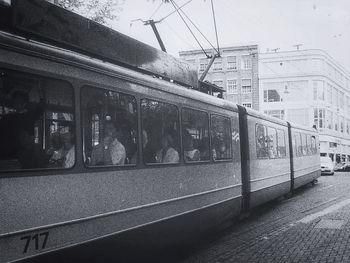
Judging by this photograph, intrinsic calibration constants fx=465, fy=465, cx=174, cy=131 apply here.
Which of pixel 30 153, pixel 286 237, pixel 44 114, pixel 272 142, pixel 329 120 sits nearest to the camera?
pixel 30 153

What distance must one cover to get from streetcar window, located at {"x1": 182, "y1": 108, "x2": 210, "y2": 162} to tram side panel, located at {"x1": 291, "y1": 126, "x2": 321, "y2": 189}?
363 inches

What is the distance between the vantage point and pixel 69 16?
557 cm

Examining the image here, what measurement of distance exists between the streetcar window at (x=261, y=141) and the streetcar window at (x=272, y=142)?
0.43m

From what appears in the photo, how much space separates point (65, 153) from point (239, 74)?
55606 millimetres

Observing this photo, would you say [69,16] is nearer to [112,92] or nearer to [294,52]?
[112,92]

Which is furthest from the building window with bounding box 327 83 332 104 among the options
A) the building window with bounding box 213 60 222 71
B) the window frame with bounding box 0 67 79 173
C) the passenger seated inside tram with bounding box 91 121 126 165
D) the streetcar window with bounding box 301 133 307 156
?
the window frame with bounding box 0 67 79 173

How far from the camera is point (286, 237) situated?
9.28 metres

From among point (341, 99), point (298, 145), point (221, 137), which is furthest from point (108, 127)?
point (341, 99)

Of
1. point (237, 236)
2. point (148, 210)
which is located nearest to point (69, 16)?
point (148, 210)

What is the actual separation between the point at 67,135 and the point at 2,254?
1.45 meters

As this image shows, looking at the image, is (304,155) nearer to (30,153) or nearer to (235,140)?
(235,140)

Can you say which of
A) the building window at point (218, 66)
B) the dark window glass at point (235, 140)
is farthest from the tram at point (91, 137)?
the building window at point (218, 66)

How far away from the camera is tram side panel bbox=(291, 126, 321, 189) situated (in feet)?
57.7

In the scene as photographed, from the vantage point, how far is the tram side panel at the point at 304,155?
17.6 m
